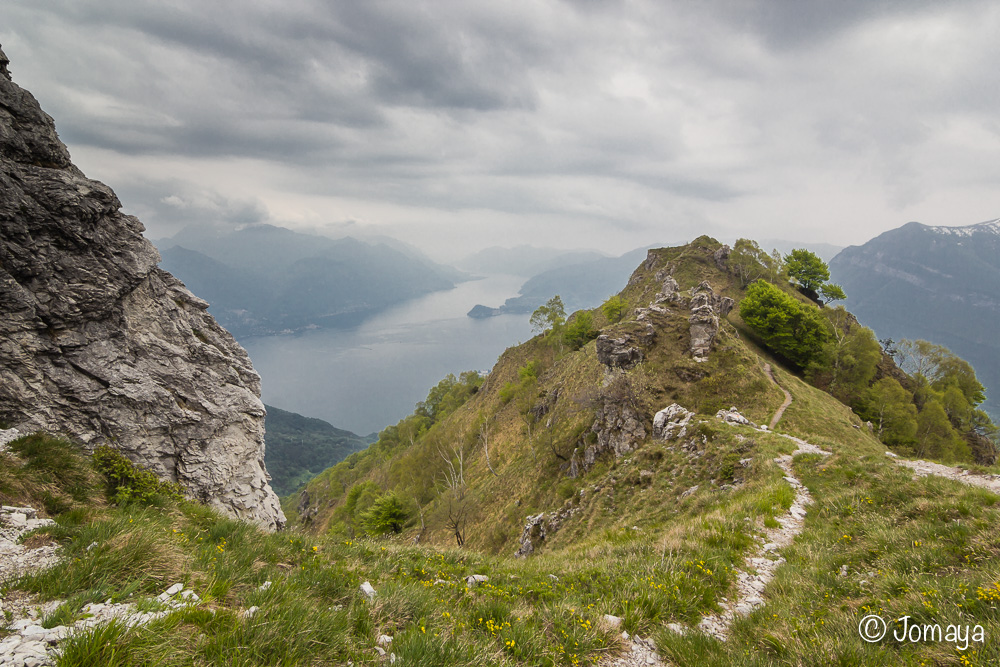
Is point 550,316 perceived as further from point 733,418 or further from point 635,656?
point 635,656

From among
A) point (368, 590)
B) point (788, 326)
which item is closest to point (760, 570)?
point (368, 590)

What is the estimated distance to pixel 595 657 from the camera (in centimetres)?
564

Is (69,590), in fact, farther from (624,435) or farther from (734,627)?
(624,435)

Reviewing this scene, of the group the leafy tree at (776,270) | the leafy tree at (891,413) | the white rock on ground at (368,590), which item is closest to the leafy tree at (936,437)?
the leafy tree at (891,413)

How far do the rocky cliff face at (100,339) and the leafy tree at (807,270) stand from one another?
90.0 meters

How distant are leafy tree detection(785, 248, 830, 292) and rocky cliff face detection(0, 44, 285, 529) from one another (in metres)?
90.0

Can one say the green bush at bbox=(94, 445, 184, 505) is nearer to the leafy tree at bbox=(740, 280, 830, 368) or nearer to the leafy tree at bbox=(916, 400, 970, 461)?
the leafy tree at bbox=(740, 280, 830, 368)

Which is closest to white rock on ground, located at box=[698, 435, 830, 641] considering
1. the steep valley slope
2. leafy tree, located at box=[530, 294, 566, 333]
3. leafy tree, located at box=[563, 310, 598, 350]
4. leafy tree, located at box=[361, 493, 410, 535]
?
the steep valley slope

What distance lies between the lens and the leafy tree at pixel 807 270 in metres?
69.6

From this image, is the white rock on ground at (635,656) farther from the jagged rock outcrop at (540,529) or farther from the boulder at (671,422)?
the boulder at (671,422)

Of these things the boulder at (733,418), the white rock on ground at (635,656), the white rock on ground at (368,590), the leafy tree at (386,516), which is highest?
the white rock on ground at (368,590)

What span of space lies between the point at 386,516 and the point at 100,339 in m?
36.4

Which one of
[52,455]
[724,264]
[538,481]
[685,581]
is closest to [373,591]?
[685,581]

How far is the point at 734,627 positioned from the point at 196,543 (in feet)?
34.4
